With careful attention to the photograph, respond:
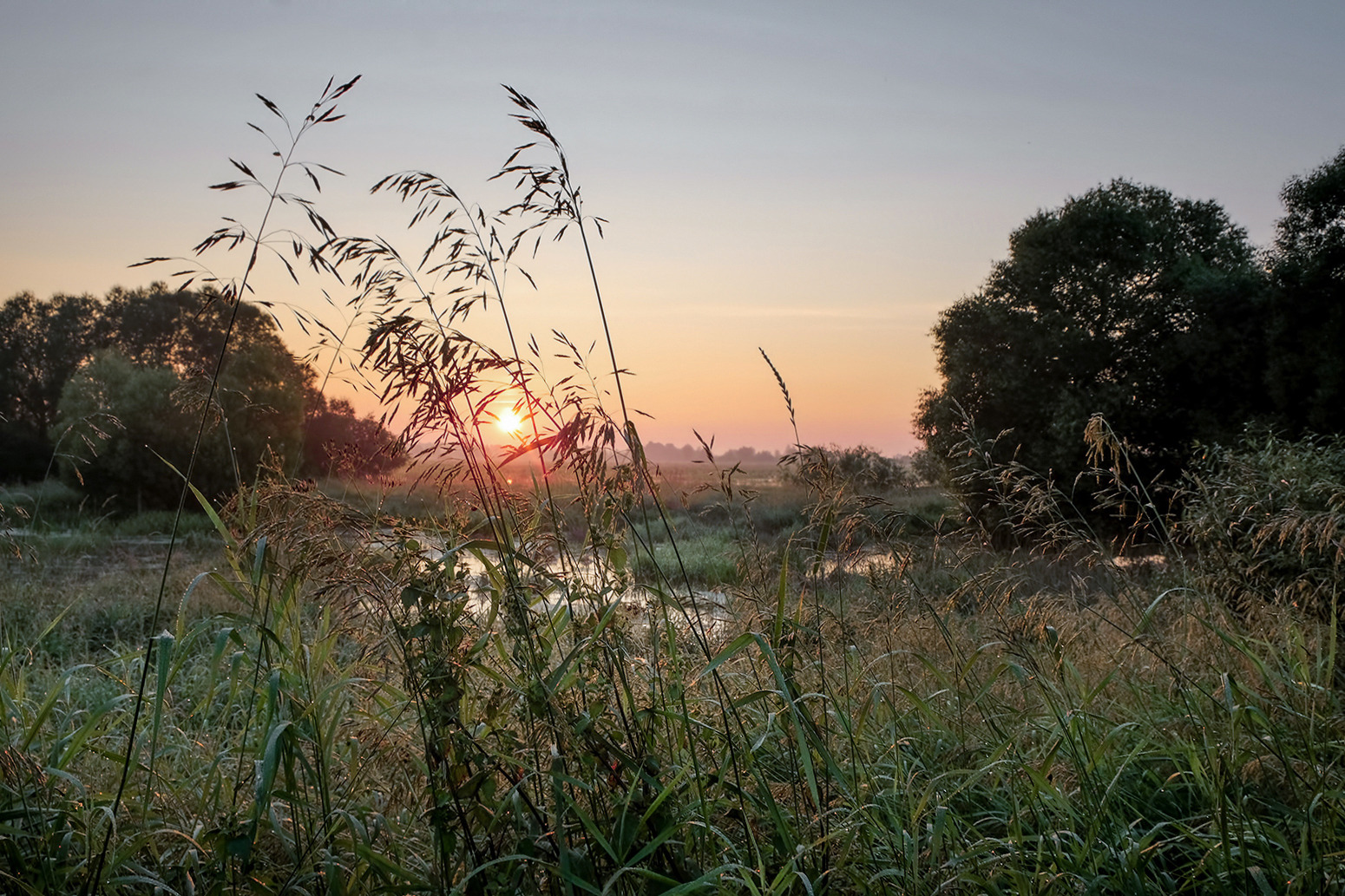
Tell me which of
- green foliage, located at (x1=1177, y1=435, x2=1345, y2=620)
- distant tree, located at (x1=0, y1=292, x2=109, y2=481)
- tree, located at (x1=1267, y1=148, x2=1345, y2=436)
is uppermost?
distant tree, located at (x1=0, y1=292, x2=109, y2=481)

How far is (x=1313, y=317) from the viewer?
1259 centimetres

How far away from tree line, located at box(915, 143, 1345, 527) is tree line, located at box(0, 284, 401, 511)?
1117cm

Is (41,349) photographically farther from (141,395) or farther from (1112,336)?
(1112,336)

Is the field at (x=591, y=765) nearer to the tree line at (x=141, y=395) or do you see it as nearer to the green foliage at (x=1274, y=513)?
the green foliage at (x=1274, y=513)

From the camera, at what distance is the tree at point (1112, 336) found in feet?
43.4

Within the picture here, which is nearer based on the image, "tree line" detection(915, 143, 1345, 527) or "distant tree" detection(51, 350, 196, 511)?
"tree line" detection(915, 143, 1345, 527)

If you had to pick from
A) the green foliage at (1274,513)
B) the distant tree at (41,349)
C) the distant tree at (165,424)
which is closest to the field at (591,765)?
the green foliage at (1274,513)

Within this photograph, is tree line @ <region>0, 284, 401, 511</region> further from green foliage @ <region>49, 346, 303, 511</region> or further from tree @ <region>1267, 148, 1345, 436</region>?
tree @ <region>1267, 148, 1345, 436</region>

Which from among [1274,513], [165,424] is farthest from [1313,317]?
[165,424]

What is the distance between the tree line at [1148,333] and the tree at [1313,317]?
0.02 m

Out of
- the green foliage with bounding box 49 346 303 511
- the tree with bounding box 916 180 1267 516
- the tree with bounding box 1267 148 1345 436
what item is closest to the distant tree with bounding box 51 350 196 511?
the green foliage with bounding box 49 346 303 511

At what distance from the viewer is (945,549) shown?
11.5 ft

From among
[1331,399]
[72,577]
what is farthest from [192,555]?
[1331,399]

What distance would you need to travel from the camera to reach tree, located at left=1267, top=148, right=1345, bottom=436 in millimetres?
12055
